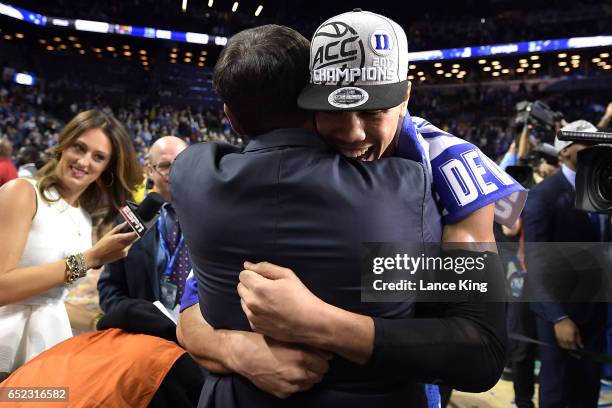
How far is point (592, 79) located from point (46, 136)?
67.0ft

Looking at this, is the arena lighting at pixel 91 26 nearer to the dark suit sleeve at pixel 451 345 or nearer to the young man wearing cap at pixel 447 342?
the young man wearing cap at pixel 447 342

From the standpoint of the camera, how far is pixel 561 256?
7.55 feet

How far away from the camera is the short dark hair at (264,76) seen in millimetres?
761

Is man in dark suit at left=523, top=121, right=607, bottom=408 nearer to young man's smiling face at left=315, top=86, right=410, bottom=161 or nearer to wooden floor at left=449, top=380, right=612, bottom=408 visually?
wooden floor at left=449, top=380, right=612, bottom=408

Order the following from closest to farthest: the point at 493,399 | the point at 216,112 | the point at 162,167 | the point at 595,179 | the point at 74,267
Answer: the point at 595,179, the point at 74,267, the point at 162,167, the point at 493,399, the point at 216,112

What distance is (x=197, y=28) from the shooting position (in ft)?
73.0

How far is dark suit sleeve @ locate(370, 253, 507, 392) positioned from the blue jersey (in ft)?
0.38

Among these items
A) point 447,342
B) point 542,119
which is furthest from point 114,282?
point 542,119

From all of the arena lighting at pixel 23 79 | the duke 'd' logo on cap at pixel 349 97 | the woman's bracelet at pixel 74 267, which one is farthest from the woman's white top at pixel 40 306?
the arena lighting at pixel 23 79

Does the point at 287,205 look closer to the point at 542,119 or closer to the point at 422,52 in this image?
the point at 542,119

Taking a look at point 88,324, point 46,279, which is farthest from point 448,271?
point 88,324

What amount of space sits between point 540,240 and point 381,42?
1956mm

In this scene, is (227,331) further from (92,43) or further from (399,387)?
(92,43)

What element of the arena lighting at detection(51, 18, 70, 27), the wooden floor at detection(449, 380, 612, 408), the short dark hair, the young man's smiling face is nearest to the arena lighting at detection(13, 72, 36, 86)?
the arena lighting at detection(51, 18, 70, 27)
